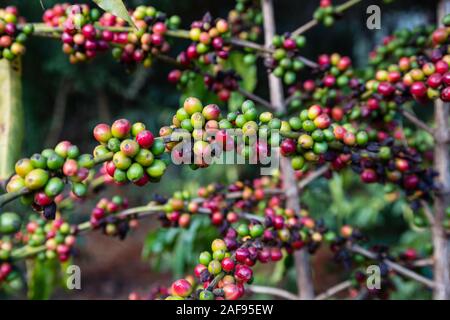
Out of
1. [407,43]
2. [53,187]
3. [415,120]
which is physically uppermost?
[407,43]

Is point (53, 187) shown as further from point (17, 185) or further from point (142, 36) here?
point (142, 36)

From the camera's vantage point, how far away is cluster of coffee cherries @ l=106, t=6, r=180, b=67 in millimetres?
1209

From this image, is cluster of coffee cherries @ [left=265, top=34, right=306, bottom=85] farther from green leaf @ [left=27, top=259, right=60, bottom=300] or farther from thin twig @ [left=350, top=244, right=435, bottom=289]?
green leaf @ [left=27, top=259, right=60, bottom=300]

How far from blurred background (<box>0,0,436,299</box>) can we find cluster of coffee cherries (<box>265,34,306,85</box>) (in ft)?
5.61

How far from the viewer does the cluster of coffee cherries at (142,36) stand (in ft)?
3.97

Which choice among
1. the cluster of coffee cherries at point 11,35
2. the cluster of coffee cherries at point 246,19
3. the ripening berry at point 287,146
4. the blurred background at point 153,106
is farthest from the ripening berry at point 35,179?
the blurred background at point 153,106

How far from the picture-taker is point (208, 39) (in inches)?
48.8

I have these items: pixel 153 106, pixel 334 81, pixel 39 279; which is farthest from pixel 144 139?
pixel 153 106

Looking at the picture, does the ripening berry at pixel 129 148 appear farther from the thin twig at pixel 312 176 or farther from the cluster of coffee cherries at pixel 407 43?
the cluster of coffee cherries at pixel 407 43

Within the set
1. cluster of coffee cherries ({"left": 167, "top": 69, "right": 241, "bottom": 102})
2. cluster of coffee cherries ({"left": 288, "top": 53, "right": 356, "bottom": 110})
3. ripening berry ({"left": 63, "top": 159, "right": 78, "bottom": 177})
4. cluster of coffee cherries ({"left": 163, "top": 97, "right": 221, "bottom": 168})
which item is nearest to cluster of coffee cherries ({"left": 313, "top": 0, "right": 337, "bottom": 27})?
cluster of coffee cherries ({"left": 288, "top": 53, "right": 356, "bottom": 110})

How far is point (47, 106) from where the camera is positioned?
4211 mm

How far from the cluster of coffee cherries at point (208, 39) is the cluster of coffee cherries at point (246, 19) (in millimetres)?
278

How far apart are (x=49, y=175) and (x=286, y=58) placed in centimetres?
79
